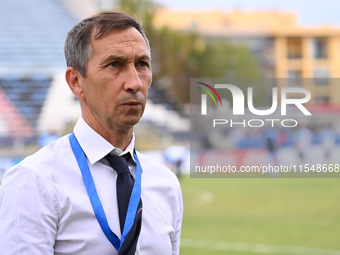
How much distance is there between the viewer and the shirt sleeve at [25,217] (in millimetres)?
1606

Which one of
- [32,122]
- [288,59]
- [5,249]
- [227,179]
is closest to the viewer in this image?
[5,249]

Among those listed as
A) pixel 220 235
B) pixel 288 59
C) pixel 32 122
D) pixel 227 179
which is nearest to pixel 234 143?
pixel 227 179

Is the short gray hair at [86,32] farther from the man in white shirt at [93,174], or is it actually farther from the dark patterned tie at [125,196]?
the dark patterned tie at [125,196]

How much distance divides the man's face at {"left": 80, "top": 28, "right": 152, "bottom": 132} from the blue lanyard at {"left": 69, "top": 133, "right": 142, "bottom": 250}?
116 mm

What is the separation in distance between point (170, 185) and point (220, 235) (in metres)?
8.18

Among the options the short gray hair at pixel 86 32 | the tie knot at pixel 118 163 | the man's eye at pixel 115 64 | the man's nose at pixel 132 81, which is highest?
the short gray hair at pixel 86 32

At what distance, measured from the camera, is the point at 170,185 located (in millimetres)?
2020

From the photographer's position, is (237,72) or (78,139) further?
(237,72)

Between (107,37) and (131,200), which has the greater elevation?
(107,37)

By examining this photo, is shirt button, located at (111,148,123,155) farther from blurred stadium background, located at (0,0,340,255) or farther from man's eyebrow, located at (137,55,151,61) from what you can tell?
blurred stadium background, located at (0,0,340,255)

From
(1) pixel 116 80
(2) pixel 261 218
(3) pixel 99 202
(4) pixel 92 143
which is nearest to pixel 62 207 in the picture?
(3) pixel 99 202

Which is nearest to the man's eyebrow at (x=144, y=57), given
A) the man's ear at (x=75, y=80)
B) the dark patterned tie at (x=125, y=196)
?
the man's ear at (x=75, y=80)

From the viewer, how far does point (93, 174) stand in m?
1.77

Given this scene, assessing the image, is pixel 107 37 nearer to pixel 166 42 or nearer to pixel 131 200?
pixel 131 200
